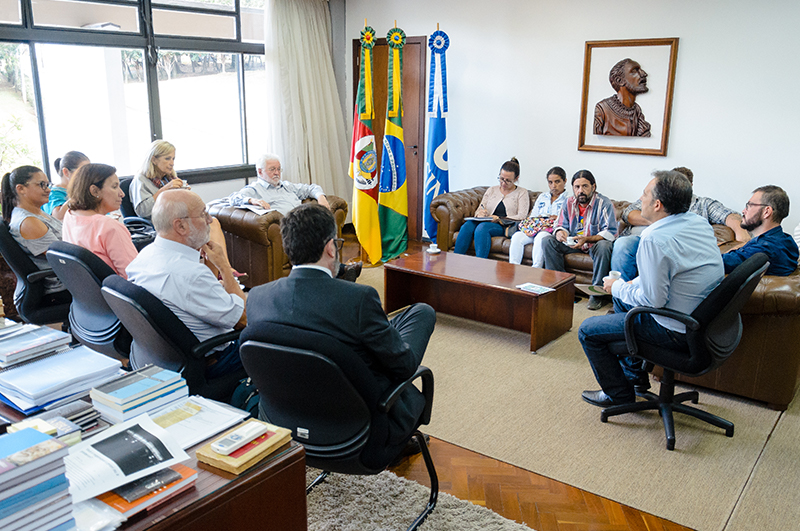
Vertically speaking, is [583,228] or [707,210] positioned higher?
[707,210]

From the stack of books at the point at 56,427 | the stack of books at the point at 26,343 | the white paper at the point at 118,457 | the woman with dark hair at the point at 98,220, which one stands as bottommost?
the white paper at the point at 118,457

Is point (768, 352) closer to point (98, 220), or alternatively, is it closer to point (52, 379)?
point (52, 379)

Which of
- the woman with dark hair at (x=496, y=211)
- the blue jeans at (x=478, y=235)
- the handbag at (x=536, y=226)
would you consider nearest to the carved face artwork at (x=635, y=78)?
the woman with dark hair at (x=496, y=211)

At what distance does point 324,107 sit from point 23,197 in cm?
403

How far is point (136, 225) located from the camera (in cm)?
483

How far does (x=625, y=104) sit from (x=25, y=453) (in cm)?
547

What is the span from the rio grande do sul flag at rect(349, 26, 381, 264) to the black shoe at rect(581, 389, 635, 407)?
10.7ft

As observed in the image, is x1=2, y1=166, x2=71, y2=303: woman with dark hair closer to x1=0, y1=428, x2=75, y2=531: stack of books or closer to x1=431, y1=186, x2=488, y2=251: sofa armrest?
x1=0, y1=428, x2=75, y2=531: stack of books

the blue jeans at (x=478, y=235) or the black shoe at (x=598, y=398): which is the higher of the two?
the blue jeans at (x=478, y=235)

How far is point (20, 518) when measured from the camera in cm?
110

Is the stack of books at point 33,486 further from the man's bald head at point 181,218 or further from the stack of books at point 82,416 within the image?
the man's bald head at point 181,218

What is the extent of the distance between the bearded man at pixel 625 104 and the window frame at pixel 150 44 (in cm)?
362

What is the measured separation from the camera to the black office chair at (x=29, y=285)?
3.29m

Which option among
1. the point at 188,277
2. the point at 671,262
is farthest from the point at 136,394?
the point at 671,262
